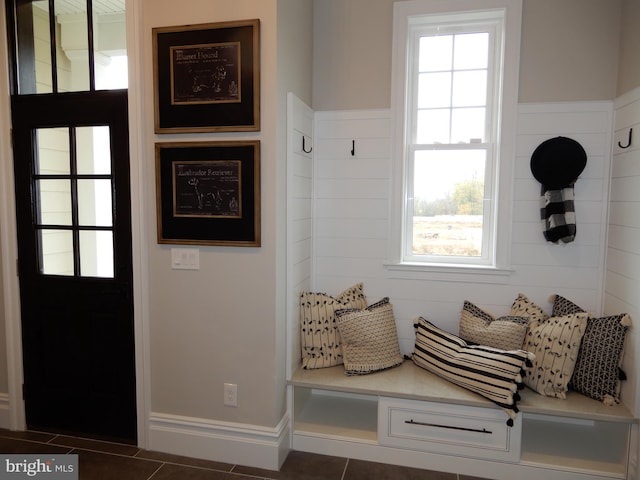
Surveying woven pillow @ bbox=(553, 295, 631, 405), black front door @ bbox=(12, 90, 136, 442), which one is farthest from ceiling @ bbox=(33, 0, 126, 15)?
woven pillow @ bbox=(553, 295, 631, 405)

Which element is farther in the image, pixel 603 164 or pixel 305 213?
pixel 305 213

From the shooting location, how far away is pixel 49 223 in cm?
263

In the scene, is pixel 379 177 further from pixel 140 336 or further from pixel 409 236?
pixel 140 336

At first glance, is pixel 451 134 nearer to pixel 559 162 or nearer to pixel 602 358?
pixel 559 162

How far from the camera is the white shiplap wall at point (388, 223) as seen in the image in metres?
2.54

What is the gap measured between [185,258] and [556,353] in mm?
2054

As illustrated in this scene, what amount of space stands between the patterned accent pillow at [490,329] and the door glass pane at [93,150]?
2.27 meters

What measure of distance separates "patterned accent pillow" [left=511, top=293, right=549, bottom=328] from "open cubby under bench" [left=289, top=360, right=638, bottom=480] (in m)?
0.40

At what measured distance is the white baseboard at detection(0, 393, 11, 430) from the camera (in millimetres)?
2725

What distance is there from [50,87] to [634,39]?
3242 millimetres

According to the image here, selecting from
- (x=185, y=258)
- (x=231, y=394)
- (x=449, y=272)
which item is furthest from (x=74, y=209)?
(x=449, y=272)

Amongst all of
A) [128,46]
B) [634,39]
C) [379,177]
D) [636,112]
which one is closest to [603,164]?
[636,112]

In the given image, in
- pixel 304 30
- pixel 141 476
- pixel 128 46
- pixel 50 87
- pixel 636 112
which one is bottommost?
pixel 141 476

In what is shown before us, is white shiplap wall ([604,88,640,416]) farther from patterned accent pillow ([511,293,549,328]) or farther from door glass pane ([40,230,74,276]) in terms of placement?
door glass pane ([40,230,74,276])
